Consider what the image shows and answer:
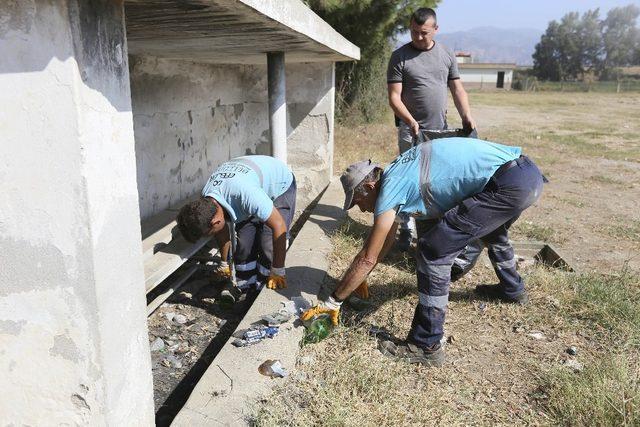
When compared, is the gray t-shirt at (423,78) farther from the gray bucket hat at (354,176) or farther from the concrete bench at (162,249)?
the concrete bench at (162,249)

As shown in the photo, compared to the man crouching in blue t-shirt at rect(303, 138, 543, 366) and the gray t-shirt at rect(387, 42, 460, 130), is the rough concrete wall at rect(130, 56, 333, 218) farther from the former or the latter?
the man crouching in blue t-shirt at rect(303, 138, 543, 366)

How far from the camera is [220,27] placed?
2791 mm

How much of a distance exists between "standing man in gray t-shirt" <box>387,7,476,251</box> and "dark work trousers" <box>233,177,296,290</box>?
1.24 m

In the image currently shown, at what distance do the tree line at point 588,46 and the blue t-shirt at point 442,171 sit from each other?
63.6m

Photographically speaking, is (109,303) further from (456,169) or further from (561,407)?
(561,407)

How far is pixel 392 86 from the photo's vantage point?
4305mm

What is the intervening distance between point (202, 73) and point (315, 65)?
1.65m

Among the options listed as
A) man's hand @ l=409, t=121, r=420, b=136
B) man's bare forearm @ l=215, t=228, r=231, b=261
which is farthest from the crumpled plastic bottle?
man's hand @ l=409, t=121, r=420, b=136

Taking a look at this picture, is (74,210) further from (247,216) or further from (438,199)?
(247,216)

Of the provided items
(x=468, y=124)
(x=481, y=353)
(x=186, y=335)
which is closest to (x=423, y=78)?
(x=468, y=124)

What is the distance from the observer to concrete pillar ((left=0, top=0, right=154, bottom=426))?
5.37 feet

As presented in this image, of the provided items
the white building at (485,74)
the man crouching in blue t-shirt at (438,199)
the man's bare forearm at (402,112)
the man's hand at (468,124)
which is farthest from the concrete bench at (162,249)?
the white building at (485,74)

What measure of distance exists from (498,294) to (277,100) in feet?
9.15

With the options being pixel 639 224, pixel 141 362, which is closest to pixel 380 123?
pixel 639 224
